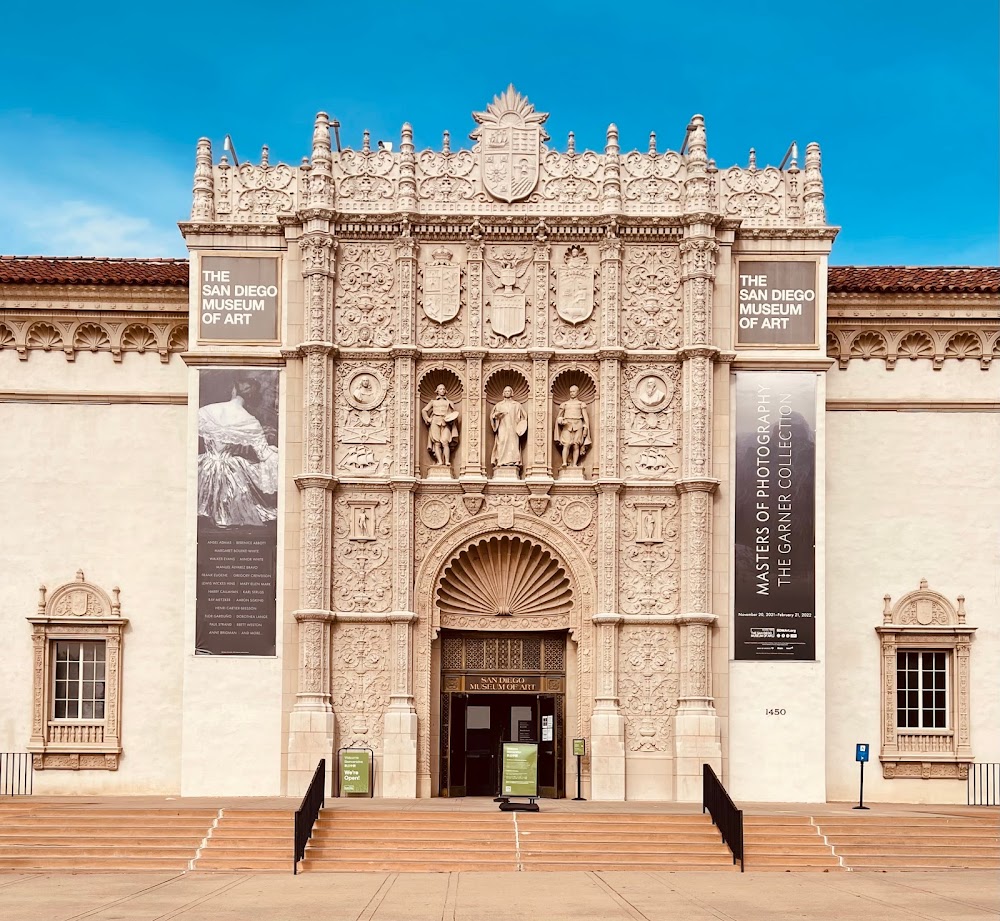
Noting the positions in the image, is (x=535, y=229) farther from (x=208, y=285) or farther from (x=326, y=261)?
(x=208, y=285)

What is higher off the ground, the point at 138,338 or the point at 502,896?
the point at 138,338

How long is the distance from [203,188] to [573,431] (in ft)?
29.4

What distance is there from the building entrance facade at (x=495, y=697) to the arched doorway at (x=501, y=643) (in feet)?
0.07

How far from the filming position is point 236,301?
1147 inches

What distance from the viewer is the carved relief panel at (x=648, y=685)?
2814 centimetres

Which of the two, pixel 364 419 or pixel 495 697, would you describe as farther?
pixel 495 697

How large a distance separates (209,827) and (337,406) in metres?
9.07

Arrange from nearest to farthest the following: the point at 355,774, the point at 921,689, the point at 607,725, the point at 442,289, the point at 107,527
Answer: the point at 355,774, the point at 607,725, the point at 442,289, the point at 107,527, the point at 921,689

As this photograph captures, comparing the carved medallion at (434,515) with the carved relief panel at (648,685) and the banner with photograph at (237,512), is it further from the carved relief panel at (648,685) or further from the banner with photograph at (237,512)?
the carved relief panel at (648,685)

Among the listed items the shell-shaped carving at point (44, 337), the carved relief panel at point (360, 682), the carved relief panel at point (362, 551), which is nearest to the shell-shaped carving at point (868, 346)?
the carved relief panel at point (362, 551)

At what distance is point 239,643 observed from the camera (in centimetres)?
2831

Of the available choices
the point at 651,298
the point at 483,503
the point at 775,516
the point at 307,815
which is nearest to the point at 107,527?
the point at 483,503

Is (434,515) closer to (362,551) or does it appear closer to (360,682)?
(362,551)

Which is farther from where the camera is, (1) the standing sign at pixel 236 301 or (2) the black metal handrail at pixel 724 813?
(1) the standing sign at pixel 236 301
